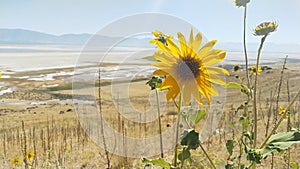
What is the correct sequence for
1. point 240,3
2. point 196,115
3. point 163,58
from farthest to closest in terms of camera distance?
point 240,3 → point 196,115 → point 163,58

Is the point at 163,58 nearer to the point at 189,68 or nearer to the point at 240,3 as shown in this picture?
the point at 189,68

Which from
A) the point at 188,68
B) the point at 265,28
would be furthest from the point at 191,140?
the point at 265,28

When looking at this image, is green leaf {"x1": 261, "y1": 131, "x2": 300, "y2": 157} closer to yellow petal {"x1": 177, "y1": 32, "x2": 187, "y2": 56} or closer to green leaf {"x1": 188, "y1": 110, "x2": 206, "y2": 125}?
green leaf {"x1": 188, "y1": 110, "x2": 206, "y2": 125}

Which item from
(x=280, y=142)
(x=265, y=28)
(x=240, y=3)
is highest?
(x=240, y=3)

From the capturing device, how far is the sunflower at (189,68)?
→ 83 cm

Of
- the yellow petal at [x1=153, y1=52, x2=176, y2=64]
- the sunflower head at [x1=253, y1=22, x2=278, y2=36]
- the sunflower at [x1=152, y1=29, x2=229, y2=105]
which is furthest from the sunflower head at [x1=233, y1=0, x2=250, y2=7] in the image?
the yellow petal at [x1=153, y1=52, x2=176, y2=64]

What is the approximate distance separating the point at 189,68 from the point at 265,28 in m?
0.37

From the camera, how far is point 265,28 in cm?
108

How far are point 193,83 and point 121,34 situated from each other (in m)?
0.39

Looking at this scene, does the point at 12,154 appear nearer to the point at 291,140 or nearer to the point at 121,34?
the point at 121,34

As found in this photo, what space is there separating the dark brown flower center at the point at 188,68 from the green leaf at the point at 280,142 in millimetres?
280

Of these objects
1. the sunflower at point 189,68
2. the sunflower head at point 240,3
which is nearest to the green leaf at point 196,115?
the sunflower at point 189,68

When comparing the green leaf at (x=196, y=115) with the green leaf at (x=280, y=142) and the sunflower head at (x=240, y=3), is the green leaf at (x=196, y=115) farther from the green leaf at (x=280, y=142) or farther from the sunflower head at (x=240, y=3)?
the sunflower head at (x=240, y=3)

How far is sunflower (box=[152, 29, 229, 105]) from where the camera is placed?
83 centimetres
